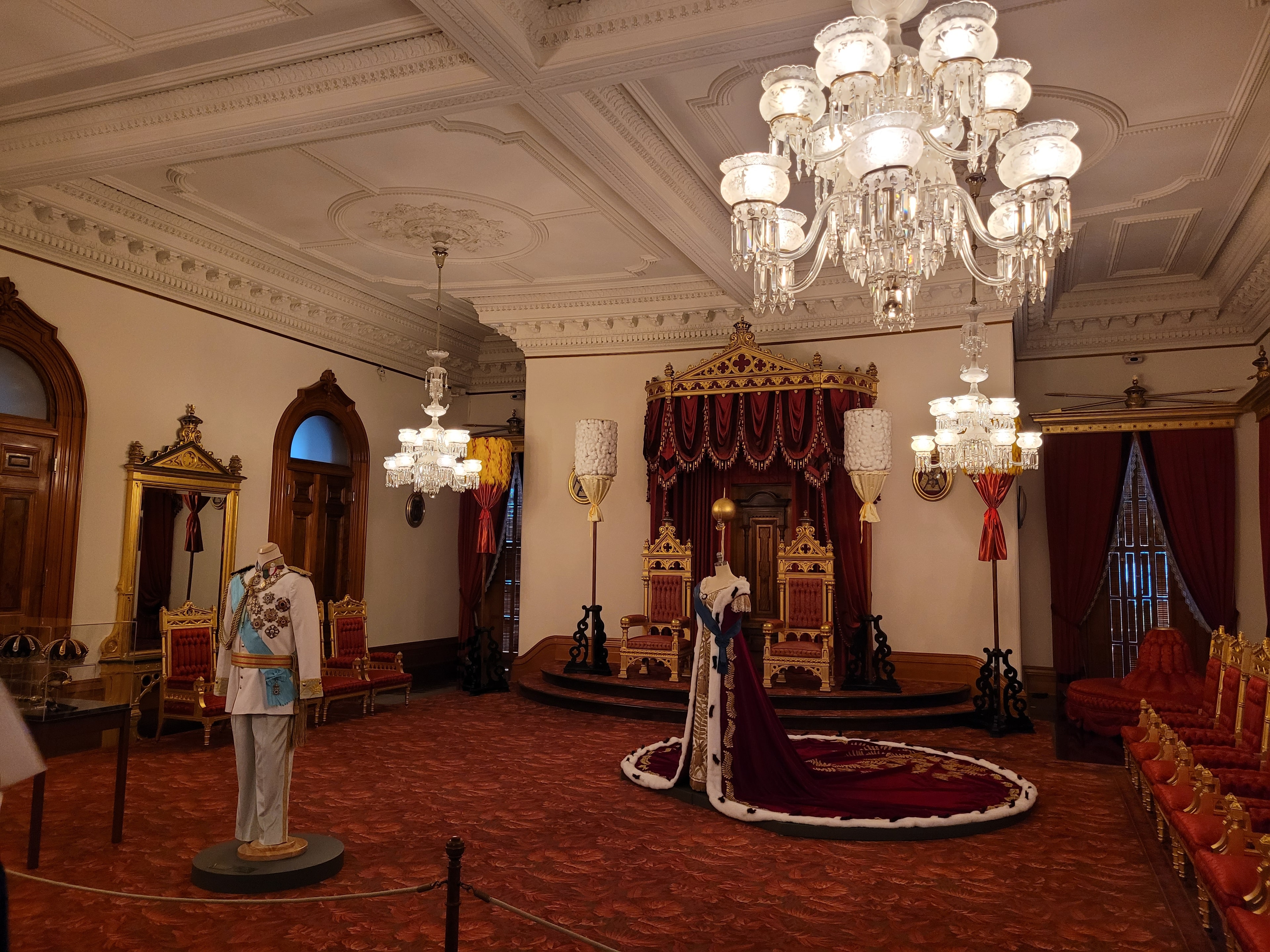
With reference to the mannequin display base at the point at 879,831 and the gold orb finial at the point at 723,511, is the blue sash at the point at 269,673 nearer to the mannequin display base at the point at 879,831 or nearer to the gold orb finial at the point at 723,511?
the mannequin display base at the point at 879,831

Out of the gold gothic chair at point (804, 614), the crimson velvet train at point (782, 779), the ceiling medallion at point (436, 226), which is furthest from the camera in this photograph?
the gold gothic chair at point (804, 614)

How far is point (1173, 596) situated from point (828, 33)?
806 cm

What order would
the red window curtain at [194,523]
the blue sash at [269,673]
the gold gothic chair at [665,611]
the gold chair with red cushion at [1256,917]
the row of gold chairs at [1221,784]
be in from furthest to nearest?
the gold gothic chair at [665,611], the red window curtain at [194,523], the blue sash at [269,673], the row of gold chairs at [1221,784], the gold chair with red cushion at [1256,917]

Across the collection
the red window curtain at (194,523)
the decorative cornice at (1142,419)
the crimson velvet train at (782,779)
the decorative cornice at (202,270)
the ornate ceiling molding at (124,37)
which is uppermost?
the ornate ceiling molding at (124,37)

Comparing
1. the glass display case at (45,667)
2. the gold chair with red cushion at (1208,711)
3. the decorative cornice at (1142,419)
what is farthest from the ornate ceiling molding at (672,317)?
the glass display case at (45,667)

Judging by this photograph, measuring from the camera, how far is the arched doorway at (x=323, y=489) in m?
8.85

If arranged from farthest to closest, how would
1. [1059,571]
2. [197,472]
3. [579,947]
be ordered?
1. [1059,571]
2. [197,472]
3. [579,947]

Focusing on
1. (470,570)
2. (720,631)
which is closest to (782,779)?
(720,631)

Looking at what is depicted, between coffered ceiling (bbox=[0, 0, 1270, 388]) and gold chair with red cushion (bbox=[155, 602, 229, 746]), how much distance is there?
2854 mm

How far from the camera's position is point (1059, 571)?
30.5ft

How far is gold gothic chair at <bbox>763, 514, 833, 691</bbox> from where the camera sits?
8.07 meters

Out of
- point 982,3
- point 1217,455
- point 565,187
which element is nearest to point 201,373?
point 565,187

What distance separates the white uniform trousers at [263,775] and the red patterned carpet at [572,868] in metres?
0.35

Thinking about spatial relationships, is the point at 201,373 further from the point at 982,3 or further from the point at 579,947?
the point at 982,3
